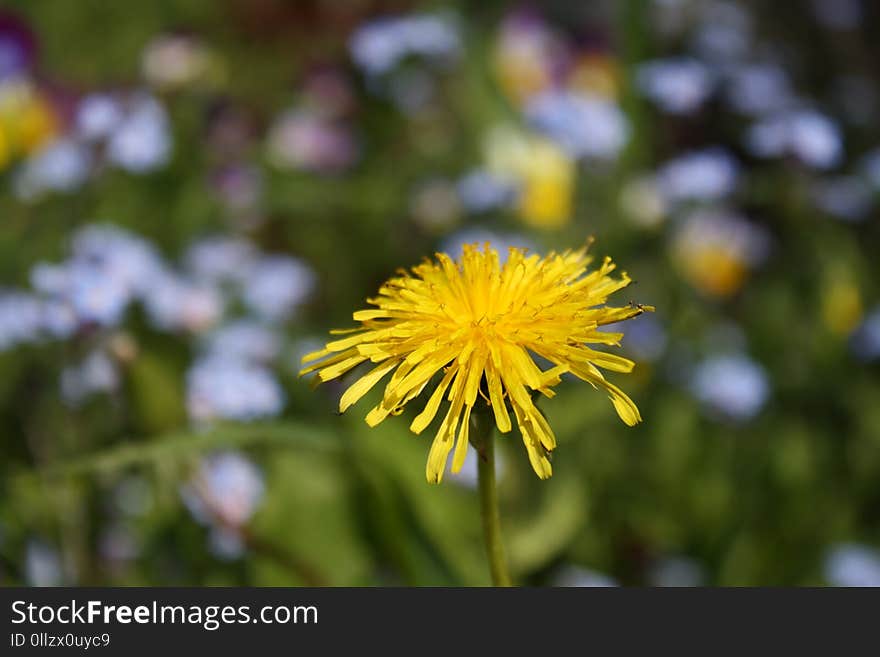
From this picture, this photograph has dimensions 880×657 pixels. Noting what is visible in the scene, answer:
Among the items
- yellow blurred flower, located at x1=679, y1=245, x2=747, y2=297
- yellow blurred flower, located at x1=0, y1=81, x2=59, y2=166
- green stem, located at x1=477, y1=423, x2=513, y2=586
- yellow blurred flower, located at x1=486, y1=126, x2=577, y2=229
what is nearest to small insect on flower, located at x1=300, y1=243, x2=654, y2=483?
green stem, located at x1=477, y1=423, x2=513, y2=586

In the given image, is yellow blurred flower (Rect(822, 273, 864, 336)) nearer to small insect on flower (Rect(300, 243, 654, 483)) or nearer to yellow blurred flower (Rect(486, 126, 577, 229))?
yellow blurred flower (Rect(486, 126, 577, 229))

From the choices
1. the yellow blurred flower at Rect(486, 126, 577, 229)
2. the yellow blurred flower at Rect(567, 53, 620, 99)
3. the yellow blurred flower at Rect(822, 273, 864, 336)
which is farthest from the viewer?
the yellow blurred flower at Rect(567, 53, 620, 99)

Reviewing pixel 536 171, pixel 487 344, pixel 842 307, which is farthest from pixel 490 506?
pixel 536 171

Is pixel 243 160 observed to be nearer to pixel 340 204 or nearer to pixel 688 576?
pixel 340 204

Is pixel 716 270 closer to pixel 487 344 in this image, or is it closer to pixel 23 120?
pixel 487 344

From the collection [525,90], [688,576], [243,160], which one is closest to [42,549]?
[688,576]

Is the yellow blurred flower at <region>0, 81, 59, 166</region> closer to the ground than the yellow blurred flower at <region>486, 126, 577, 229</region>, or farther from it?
farther from it
